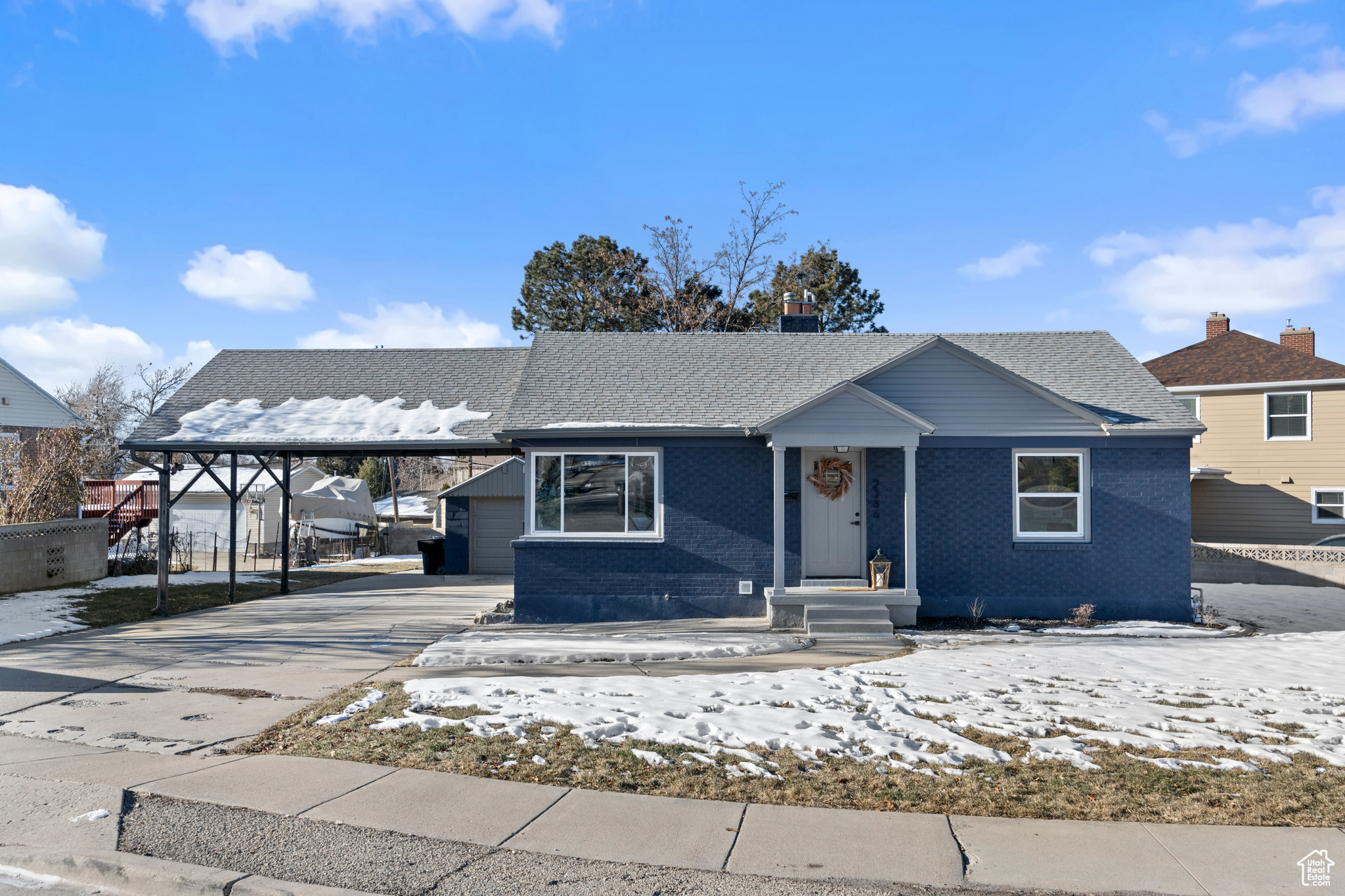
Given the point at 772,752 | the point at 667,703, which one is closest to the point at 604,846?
the point at 772,752

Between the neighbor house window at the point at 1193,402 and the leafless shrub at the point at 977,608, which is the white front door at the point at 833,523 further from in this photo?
the neighbor house window at the point at 1193,402

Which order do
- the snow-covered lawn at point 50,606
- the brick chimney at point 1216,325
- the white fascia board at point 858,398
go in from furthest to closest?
the brick chimney at point 1216,325, the white fascia board at point 858,398, the snow-covered lawn at point 50,606

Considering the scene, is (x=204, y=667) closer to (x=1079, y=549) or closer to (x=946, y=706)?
(x=946, y=706)

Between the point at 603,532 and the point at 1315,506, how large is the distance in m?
21.7

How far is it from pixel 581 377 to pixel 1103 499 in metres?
8.82

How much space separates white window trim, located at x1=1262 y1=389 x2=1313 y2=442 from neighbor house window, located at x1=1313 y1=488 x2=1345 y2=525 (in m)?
1.48

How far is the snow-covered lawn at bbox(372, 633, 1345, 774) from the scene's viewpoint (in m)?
7.14

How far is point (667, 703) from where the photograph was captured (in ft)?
27.5

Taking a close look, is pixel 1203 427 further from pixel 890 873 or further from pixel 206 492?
pixel 206 492

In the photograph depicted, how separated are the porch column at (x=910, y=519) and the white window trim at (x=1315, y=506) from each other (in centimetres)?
1779

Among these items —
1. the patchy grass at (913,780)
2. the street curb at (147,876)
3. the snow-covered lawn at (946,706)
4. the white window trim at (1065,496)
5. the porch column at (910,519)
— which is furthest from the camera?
the white window trim at (1065,496)

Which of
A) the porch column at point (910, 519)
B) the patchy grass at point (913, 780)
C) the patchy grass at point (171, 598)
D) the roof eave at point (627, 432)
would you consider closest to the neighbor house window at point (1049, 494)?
the porch column at point (910, 519)

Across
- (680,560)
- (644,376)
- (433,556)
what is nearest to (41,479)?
(433,556)

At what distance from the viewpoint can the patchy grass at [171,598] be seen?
49.2 ft
